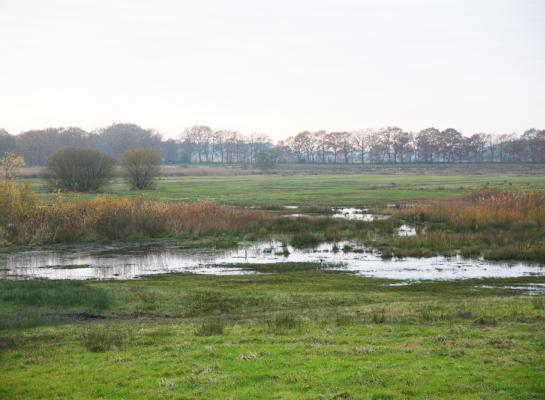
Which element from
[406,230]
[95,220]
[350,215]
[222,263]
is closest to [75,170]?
[95,220]

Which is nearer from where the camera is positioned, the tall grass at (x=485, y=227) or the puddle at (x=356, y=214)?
the tall grass at (x=485, y=227)

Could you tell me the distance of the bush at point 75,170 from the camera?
88.8 m

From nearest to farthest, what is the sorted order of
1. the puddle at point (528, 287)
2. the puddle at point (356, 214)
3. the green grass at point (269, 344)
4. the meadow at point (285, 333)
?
the green grass at point (269, 344)
the meadow at point (285, 333)
the puddle at point (528, 287)
the puddle at point (356, 214)

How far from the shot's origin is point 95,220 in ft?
160

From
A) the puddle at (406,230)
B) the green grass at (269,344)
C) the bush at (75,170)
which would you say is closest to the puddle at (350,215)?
the puddle at (406,230)

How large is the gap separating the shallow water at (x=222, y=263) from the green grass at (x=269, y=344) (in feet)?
19.9

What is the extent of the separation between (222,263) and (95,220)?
601 inches

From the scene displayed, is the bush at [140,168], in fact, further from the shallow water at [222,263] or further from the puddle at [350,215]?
the shallow water at [222,263]

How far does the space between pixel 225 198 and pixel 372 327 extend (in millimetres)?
61428

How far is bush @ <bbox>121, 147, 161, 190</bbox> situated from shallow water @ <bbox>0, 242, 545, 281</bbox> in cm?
5551

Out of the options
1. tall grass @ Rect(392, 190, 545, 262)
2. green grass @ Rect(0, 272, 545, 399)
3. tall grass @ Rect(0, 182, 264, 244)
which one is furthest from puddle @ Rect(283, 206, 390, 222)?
green grass @ Rect(0, 272, 545, 399)

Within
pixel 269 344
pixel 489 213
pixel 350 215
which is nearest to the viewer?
pixel 269 344

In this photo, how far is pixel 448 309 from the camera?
21.7 metres

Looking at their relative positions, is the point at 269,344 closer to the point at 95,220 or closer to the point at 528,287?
the point at 528,287
